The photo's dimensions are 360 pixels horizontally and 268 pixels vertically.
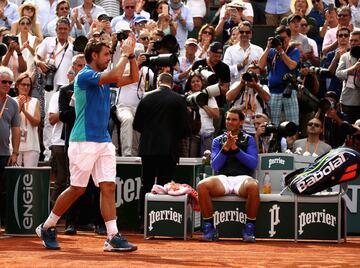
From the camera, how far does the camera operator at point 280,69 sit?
15.9m

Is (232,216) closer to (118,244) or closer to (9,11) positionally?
(118,244)

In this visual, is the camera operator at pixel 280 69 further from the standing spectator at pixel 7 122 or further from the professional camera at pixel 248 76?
the standing spectator at pixel 7 122

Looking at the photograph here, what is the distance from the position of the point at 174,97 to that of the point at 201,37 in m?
4.52

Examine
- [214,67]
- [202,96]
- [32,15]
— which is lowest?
[202,96]

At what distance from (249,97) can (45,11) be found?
17.3 ft

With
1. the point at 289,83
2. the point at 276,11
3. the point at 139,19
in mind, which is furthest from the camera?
the point at 276,11

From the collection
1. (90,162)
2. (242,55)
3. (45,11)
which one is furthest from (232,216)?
(45,11)

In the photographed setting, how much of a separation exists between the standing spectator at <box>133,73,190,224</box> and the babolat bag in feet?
5.10

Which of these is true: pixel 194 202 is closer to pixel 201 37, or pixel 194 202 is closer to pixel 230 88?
pixel 230 88

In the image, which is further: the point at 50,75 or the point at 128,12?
the point at 128,12

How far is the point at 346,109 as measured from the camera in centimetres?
1592

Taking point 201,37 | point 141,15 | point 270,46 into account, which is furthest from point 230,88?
point 141,15

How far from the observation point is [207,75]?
1434cm

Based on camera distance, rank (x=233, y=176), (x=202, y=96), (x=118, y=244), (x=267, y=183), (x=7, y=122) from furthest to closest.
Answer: (x=202, y=96)
(x=267, y=183)
(x=7, y=122)
(x=233, y=176)
(x=118, y=244)
